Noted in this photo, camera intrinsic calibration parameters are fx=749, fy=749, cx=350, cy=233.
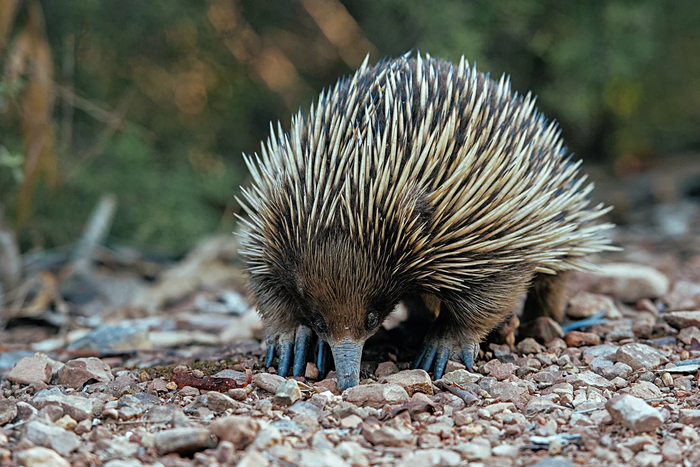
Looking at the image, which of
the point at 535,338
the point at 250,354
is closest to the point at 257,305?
the point at 250,354

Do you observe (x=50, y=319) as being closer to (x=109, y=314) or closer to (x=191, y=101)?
(x=109, y=314)

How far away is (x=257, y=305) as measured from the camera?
3443 mm

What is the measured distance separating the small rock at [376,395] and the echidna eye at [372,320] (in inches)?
10.0

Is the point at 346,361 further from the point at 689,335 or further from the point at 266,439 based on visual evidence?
the point at 689,335

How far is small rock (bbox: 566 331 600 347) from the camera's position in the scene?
11.7 feet

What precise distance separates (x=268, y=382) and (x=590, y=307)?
209 cm

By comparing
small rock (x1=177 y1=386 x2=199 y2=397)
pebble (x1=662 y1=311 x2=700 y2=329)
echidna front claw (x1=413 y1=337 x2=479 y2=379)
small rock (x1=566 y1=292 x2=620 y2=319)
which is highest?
small rock (x1=566 y1=292 x2=620 y2=319)

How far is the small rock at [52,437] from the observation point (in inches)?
86.7

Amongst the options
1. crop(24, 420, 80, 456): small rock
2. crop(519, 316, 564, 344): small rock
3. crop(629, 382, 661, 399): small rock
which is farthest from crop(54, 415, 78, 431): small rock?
crop(519, 316, 564, 344): small rock

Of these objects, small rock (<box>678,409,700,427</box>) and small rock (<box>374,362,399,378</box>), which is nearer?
small rock (<box>678,409,700,427</box>)

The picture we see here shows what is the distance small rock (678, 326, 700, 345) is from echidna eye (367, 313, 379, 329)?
5.04ft

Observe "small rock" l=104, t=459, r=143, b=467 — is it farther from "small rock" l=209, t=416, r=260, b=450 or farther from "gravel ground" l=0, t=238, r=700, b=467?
"small rock" l=209, t=416, r=260, b=450

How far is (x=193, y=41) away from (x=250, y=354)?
560cm

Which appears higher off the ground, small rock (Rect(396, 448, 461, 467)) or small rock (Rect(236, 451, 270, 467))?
small rock (Rect(396, 448, 461, 467))
